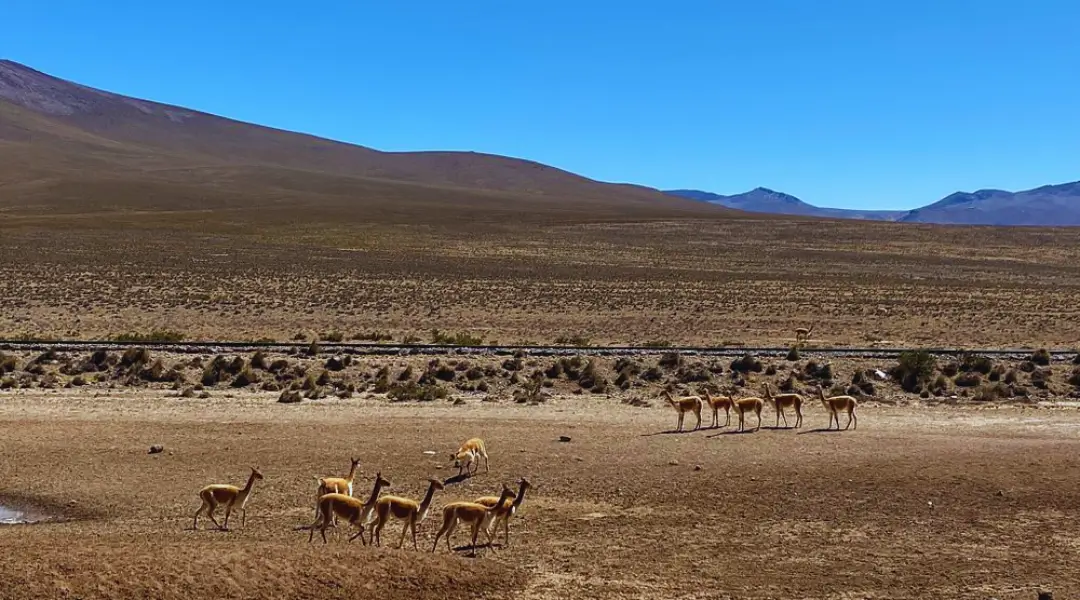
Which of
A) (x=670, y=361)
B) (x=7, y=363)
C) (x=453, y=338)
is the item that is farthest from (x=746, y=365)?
(x=7, y=363)

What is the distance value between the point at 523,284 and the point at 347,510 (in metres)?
45.2

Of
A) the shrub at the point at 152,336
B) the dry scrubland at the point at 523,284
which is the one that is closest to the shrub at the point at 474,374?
the dry scrubland at the point at 523,284

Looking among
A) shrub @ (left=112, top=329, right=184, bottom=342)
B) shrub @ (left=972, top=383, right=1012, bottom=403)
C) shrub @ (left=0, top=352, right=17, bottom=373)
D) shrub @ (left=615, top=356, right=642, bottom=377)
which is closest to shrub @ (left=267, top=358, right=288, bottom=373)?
shrub @ (left=0, top=352, right=17, bottom=373)

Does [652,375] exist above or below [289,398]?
above

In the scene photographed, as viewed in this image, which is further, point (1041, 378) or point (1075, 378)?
point (1041, 378)

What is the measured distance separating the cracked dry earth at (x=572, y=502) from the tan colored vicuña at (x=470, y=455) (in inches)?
8.7

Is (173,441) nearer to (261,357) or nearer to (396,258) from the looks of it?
(261,357)

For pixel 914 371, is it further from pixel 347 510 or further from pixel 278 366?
pixel 347 510

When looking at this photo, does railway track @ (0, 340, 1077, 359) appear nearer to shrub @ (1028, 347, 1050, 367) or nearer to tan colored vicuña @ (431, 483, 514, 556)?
shrub @ (1028, 347, 1050, 367)

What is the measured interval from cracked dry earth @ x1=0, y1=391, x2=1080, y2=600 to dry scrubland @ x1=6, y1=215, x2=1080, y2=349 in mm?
15052

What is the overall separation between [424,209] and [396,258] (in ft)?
199

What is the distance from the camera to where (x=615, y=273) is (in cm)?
6525

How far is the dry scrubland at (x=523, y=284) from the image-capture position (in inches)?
1471

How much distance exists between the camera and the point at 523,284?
56062 mm
